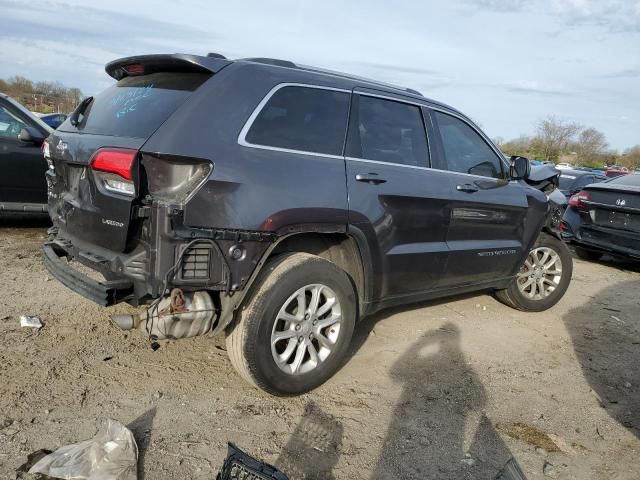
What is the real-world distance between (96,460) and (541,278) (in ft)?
14.9

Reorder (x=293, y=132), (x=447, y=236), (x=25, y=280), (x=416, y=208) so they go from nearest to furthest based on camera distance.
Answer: (x=293, y=132) → (x=416, y=208) → (x=447, y=236) → (x=25, y=280)

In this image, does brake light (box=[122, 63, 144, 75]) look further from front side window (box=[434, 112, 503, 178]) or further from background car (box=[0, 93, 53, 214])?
background car (box=[0, 93, 53, 214])

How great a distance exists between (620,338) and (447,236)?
7.43 feet

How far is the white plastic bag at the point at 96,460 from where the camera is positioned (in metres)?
2.36

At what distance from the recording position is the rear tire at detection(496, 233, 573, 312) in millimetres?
5355

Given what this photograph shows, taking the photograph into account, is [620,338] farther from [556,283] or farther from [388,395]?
[388,395]

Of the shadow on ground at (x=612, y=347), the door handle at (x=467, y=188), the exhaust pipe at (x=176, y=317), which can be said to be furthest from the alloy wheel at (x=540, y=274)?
the exhaust pipe at (x=176, y=317)

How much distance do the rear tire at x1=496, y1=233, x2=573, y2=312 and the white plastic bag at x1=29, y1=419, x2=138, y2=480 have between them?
3.98 m

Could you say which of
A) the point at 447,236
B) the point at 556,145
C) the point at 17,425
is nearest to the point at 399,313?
the point at 447,236

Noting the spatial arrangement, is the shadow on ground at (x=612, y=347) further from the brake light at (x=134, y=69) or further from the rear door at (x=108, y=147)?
the brake light at (x=134, y=69)

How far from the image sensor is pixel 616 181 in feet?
26.8

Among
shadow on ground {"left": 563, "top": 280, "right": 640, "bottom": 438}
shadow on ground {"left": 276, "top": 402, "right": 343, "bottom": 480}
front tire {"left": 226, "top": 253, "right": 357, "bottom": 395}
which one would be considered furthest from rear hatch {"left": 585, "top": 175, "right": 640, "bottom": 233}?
shadow on ground {"left": 276, "top": 402, "right": 343, "bottom": 480}

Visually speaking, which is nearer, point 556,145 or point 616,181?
point 616,181

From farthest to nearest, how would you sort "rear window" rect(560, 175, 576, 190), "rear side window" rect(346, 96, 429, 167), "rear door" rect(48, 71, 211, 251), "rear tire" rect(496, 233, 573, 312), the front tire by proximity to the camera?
"rear window" rect(560, 175, 576, 190), "rear tire" rect(496, 233, 573, 312), "rear side window" rect(346, 96, 429, 167), the front tire, "rear door" rect(48, 71, 211, 251)
